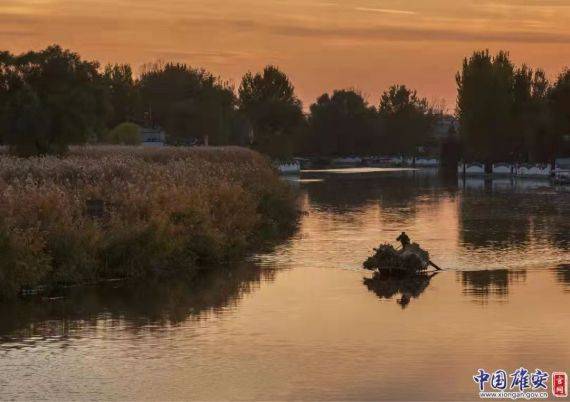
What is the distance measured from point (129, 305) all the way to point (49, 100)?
201 ft

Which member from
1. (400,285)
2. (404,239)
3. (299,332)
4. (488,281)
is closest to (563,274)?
(488,281)

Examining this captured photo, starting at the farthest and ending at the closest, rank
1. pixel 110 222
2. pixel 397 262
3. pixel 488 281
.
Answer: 1. pixel 397 262
2. pixel 110 222
3. pixel 488 281

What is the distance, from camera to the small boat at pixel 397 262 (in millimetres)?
32500

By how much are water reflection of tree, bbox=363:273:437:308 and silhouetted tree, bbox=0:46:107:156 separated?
55.0 metres

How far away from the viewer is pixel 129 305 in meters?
27.1

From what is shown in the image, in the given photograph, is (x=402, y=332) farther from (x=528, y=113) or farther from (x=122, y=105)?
(x=122, y=105)

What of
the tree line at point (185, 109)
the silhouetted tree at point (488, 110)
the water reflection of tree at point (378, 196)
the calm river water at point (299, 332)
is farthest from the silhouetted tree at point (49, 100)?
the silhouetted tree at point (488, 110)

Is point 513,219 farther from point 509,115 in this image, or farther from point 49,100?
point 509,115

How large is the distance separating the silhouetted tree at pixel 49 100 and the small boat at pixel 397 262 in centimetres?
5416

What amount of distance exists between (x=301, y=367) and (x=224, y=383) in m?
1.83

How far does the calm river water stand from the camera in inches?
734

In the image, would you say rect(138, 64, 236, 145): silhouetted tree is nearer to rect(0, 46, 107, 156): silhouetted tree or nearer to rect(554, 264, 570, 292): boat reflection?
rect(0, 46, 107, 156): silhouetted tree

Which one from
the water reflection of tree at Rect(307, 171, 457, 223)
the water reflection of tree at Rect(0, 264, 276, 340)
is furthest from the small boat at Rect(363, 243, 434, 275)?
the water reflection of tree at Rect(307, 171, 457, 223)

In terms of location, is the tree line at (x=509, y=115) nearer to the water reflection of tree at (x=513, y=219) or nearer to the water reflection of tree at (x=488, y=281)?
the water reflection of tree at (x=513, y=219)
